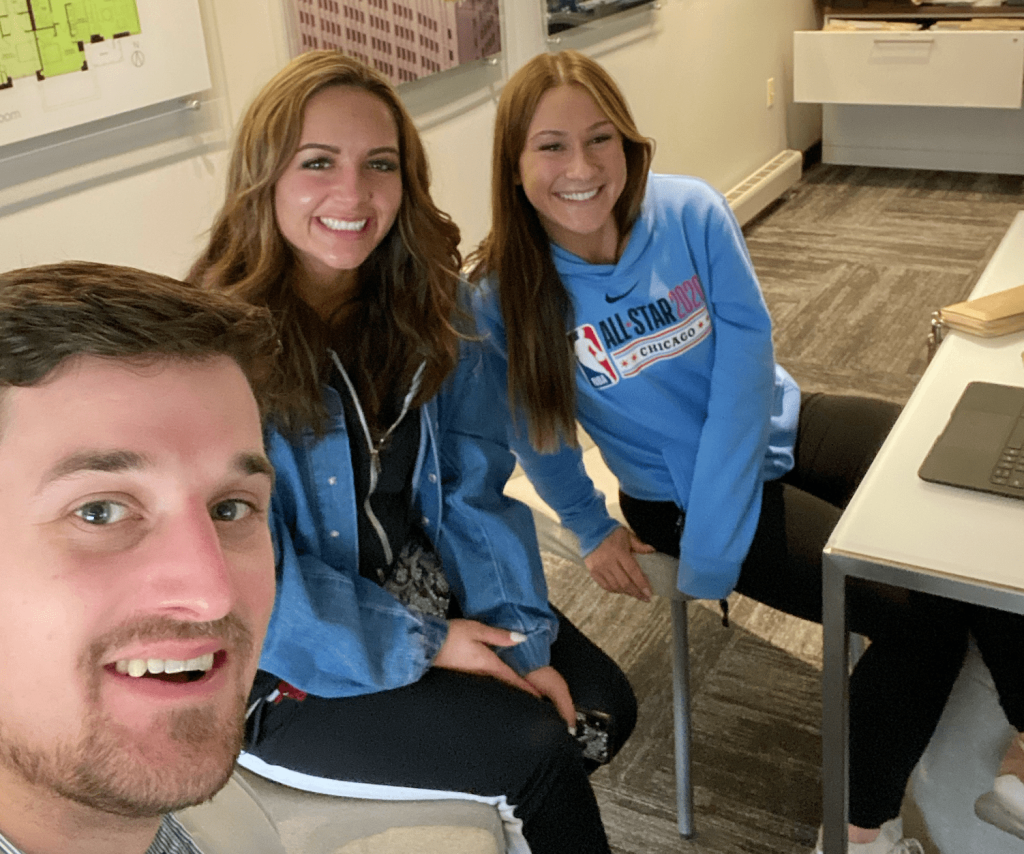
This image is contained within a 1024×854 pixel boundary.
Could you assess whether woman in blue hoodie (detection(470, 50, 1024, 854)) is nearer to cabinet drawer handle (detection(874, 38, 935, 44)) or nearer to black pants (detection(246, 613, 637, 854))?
black pants (detection(246, 613, 637, 854))

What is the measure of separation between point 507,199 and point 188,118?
73 cm

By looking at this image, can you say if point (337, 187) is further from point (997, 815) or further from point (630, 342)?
point (997, 815)

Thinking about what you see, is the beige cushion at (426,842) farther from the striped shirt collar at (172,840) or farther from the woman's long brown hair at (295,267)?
the woman's long brown hair at (295,267)

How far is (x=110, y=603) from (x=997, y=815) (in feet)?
3.84

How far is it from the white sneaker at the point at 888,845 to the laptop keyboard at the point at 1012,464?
497 mm

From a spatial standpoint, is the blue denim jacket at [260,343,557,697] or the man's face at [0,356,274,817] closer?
the man's face at [0,356,274,817]

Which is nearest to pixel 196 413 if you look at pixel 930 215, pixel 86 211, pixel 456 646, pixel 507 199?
pixel 456 646

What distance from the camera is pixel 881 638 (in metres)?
1.48

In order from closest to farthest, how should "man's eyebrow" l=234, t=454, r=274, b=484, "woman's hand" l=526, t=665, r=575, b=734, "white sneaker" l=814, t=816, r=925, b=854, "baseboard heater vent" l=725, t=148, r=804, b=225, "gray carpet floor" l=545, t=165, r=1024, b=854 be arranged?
"man's eyebrow" l=234, t=454, r=274, b=484 < "woman's hand" l=526, t=665, r=575, b=734 < "white sneaker" l=814, t=816, r=925, b=854 < "gray carpet floor" l=545, t=165, r=1024, b=854 < "baseboard heater vent" l=725, t=148, r=804, b=225

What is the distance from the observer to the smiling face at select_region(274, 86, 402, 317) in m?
1.31

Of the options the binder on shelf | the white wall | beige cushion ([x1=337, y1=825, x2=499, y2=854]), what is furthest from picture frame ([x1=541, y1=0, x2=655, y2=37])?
beige cushion ([x1=337, y1=825, x2=499, y2=854])

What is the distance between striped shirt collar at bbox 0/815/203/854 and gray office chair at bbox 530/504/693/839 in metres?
0.86

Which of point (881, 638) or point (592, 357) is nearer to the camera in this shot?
point (881, 638)

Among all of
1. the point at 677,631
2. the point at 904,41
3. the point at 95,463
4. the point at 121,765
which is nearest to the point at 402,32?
the point at 677,631
